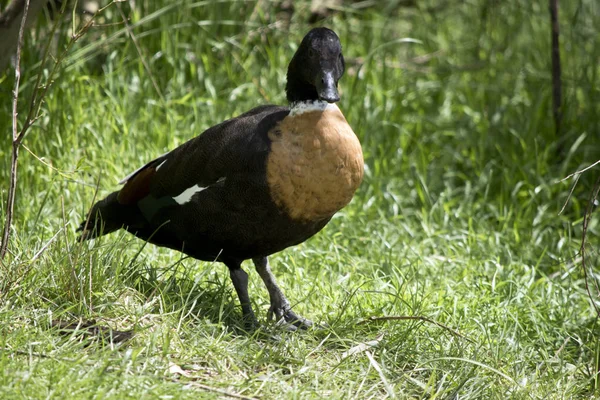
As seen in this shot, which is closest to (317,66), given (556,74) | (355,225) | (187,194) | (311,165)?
(311,165)

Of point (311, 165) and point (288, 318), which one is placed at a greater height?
point (311, 165)

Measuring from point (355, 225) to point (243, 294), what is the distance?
1406 mm

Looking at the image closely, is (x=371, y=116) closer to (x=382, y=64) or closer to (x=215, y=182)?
(x=382, y=64)

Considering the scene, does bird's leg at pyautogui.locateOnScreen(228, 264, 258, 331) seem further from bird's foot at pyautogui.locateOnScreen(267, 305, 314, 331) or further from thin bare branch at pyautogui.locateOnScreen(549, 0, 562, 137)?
thin bare branch at pyautogui.locateOnScreen(549, 0, 562, 137)

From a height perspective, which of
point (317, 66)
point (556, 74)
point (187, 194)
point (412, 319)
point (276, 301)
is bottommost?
point (412, 319)

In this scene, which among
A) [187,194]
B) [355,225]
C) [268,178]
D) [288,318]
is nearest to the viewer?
[268,178]

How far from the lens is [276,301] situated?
3.80 meters

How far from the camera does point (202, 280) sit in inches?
157

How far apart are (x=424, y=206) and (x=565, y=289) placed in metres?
1.06

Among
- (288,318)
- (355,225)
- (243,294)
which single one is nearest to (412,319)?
(288,318)

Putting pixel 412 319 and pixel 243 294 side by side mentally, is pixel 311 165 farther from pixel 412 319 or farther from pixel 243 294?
pixel 412 319

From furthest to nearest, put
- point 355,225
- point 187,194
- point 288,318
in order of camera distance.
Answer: point 355,225 → point 288,318 → point 187,194

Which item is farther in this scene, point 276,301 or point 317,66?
point 276,301

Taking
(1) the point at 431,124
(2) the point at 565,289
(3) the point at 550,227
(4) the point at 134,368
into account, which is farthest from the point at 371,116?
(4) the point at 134,368
